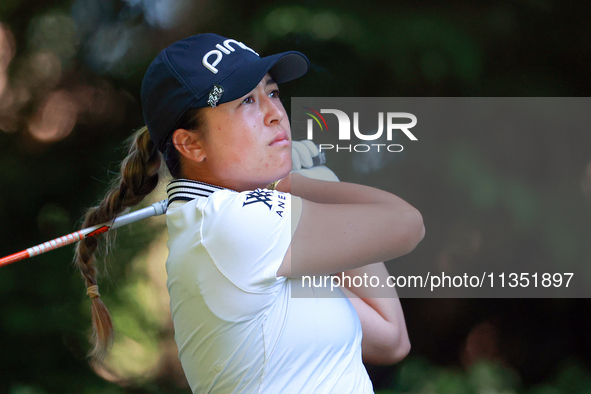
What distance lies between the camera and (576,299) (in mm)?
1528

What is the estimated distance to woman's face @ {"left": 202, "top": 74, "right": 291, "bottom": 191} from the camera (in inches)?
25.1

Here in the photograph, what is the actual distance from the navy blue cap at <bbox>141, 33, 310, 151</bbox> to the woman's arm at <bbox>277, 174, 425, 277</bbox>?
6.7 inches

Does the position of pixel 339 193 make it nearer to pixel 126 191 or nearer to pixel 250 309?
pixel 250 309

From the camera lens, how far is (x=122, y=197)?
30.4 inches

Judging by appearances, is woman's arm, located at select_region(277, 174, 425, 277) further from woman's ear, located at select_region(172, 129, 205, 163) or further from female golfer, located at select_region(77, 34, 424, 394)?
woman's ear, located at select_region(172, 129, 205, 163)

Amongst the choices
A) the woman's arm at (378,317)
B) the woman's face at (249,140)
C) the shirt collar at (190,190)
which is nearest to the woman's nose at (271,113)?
the woman's face at (249,140)

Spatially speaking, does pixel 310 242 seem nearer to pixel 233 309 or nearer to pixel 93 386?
pixel 233 309

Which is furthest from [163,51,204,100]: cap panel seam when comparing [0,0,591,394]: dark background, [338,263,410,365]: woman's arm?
[0,0,591,394]: dark background

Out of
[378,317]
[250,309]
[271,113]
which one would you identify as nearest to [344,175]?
[378,317]

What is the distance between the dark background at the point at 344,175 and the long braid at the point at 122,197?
28.2 inches

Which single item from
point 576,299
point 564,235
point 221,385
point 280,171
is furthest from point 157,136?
point 576,299

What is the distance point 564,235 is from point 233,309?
124cm

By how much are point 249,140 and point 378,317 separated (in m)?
0.34

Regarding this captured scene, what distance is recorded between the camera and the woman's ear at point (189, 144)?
0.66 m
